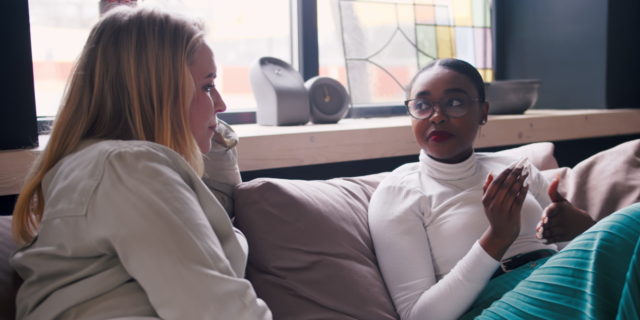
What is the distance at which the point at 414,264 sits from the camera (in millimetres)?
1460

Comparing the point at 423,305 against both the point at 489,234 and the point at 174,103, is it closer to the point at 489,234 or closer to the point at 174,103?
the point at 489,234

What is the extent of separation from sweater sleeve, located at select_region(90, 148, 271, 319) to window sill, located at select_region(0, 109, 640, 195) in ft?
2.19

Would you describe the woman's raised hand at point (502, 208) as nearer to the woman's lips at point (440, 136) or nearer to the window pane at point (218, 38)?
the woman's lips at point (440, 136)

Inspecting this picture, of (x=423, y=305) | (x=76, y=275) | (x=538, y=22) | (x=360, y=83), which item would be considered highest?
(x=538, y=22)

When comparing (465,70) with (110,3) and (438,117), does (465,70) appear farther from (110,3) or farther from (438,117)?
(110,3)

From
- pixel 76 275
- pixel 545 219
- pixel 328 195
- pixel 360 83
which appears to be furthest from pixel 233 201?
pixel 360 83

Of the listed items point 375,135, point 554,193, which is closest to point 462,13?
point 375,135

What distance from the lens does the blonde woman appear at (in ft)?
3.05

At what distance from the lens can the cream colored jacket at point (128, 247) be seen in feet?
3.03

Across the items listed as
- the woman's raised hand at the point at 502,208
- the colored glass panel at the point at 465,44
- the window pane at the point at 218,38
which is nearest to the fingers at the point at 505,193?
the woman's raised hand at the point at 502,208

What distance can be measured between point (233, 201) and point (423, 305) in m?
0.51

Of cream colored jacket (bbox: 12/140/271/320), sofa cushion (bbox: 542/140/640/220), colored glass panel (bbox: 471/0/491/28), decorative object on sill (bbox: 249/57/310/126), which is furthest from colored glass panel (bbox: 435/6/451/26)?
cream colored jacket (bbox: 12/140/271/320)

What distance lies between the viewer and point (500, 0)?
3.35 m

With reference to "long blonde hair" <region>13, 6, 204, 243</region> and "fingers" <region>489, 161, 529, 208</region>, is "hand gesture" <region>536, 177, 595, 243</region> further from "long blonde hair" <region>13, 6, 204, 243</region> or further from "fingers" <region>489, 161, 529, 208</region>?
"long blonde hair" <region>13, 6, 204, 243</region>
